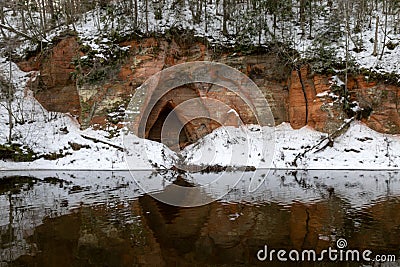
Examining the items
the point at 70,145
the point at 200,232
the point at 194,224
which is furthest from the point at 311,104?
the point at 200,232

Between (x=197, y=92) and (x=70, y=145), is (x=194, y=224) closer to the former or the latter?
(x=70, y=145)

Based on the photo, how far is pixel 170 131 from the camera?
21047mm

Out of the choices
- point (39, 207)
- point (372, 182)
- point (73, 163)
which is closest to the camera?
point (39, 207)

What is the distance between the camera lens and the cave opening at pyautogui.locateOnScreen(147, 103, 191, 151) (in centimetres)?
2036

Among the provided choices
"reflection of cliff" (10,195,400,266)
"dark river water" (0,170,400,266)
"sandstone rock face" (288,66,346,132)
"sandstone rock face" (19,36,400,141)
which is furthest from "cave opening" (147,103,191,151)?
"reflection of cliff" (10,195,400,266)

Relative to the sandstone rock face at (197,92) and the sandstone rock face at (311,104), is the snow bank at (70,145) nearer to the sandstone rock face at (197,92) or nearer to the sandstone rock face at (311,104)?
the sandstone rock face at (197,92)

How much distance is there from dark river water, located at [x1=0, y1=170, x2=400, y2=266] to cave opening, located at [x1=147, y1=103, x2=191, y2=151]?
6183 mm

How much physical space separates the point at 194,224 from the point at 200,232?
621 mm

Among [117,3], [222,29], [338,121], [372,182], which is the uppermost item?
[117,3]

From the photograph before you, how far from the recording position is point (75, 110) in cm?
2123

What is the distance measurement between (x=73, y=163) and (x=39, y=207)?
6.82 m

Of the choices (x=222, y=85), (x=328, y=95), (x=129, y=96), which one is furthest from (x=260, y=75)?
(x=129, y=96)

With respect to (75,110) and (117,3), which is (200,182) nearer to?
(75,110)

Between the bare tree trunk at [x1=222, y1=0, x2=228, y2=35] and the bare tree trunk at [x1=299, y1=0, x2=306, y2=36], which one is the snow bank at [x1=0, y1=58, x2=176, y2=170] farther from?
the bare tree trunk at [x1=299, y1=0, x2=306, y2=36]
